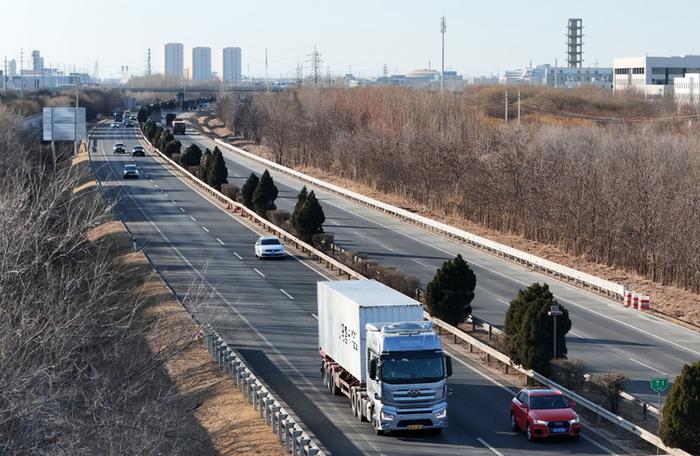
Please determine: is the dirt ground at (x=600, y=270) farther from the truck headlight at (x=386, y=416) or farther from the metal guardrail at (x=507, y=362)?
the truck headlight at (x=386, y=416)

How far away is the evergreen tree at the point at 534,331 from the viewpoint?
26.6 meters

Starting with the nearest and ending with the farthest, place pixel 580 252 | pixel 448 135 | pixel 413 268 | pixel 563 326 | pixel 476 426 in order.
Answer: pixel 476 426 < pixel 563 326 < pixel 413 268 < pixel 580 252 < pixel 448 135

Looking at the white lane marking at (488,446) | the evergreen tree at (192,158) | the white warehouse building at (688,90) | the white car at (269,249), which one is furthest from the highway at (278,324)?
the white warehouse building at (688,90)

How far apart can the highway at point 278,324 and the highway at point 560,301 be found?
334 centimetres

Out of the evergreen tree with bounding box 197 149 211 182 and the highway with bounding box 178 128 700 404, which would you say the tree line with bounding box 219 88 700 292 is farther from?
the evergreen tree with bounding box 197 149 211 182

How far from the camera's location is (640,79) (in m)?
152

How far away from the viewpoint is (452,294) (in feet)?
106

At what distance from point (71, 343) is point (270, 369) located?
7766 millimetres

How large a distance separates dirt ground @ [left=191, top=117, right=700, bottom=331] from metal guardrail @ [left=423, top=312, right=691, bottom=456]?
7.81 meters

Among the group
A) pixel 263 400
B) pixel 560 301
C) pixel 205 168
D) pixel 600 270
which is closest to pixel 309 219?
pixel 600 270

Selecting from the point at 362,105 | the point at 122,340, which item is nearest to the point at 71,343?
the point at 122,340

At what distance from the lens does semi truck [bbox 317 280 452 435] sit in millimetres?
22328

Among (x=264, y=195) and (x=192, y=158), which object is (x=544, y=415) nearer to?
(x=264, y=195)

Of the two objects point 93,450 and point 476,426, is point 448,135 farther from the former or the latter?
point 93,450
